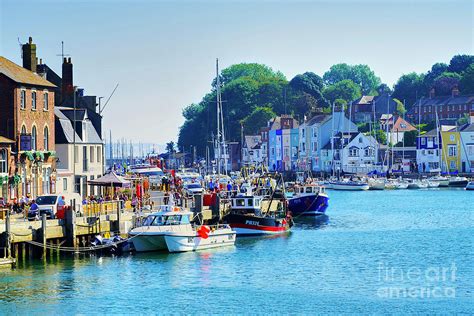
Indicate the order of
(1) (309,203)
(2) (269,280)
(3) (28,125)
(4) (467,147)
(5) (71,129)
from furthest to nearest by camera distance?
(4) (467,147), (1) (309,203), (5) (71,129), (3) (28,125), (2) (269,280)

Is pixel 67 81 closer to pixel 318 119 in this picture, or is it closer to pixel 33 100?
pixel 33 100

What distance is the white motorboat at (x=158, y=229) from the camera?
58625mm

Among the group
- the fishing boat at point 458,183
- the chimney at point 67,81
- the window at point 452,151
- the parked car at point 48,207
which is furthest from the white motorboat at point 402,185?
the parked car at point 48,207

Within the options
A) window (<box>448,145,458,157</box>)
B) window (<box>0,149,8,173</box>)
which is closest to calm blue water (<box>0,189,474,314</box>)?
window (<box>0,149,8,173</box>)

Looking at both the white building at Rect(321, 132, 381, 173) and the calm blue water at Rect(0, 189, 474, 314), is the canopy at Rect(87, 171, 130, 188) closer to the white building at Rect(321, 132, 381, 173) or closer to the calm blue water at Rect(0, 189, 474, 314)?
the calm blue water at Rect(0, 189, 474, 314)

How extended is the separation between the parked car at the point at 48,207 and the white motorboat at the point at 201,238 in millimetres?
6281

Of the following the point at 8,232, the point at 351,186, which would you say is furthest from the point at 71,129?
the point at 351,186

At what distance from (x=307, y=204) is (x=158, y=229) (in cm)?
3502

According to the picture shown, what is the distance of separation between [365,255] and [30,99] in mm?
23804

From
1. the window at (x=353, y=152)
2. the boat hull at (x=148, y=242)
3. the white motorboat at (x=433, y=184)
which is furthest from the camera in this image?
Answer: the window at (x=353, y=152)

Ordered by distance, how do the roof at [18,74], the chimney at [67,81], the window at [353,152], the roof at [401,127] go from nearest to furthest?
1. the roof at [18,74]
2. the chimney at [67,81]
3. the window at [353,152]
4. the roof at [401,127]

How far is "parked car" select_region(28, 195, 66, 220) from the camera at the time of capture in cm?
5750

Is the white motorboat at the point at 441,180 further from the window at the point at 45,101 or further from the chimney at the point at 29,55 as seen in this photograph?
the window at the point at 45,101

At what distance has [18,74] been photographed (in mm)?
69062
